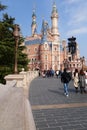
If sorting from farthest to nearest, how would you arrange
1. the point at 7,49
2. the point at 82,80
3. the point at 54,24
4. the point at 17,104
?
the point at 54,24 < the point at 7,49 < the point at 82,80 < the point at 17,104

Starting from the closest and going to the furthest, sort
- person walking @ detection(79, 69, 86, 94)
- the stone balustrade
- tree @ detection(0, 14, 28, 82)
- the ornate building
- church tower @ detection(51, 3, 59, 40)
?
1. the stone balustrade
2. person walking @ detection(79, 69, 86, 94)
3. tree @ detection(0, 14, 28, 82)
4. the ornate building
5. church tower @ detection(51, 3, 59, 40)

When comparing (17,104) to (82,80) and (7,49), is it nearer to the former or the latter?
(82,80)

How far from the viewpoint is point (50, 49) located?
11894cm

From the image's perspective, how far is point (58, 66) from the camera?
118m

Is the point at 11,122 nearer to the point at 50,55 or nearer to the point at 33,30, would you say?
the point at 50,55

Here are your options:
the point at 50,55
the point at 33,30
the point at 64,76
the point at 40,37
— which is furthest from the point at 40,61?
the point at 64,76

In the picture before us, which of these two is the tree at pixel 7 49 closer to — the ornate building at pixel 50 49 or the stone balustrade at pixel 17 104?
the stone balustrade at pixel 17 104

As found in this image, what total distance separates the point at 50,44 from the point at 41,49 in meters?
5.05

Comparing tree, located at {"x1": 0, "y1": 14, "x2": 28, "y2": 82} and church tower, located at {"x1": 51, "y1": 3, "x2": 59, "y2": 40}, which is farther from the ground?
church tower, located at {"x1": 51, "y1": 3, "x2": 59, "y2": 40}

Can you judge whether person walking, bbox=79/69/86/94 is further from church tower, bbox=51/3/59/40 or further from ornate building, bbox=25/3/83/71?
church tower, bbox=51/3/59/40

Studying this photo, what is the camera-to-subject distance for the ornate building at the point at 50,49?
116 meters

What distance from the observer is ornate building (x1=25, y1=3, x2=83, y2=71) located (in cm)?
11603

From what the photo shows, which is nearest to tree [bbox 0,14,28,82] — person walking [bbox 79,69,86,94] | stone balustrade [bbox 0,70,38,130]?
person walking [bbox 79,69,86,94]

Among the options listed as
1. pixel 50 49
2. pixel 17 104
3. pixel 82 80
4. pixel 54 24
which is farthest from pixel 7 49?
pixel 54 24
